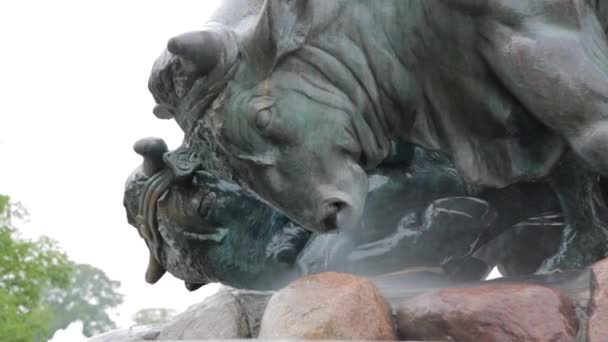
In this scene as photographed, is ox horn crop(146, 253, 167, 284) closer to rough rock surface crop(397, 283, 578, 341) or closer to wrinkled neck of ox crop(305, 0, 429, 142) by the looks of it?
wrinkled neck of ox crop(305, 0, 429, 142)

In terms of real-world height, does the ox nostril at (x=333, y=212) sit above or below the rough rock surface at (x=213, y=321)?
above

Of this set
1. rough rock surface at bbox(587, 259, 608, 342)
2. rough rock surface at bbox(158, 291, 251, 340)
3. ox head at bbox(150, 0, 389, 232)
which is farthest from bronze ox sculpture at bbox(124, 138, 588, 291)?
rough rock surface at bbox(587, 259, 608, 342)

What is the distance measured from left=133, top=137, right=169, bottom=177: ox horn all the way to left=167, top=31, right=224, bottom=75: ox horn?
54 centimetres

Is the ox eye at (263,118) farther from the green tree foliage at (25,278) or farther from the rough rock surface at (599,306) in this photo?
the green tree foliage at (25,278)

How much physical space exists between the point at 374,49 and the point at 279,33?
0.95 feet

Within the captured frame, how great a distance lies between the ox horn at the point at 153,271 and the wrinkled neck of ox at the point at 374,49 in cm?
93

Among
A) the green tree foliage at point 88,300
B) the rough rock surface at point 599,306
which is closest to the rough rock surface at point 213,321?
the rough rock surface at point 599,306

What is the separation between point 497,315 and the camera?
93.7 inches

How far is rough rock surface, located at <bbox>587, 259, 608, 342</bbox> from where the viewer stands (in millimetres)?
2352

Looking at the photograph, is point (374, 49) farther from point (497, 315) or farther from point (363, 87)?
point (497, 315)

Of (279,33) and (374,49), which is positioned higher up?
(279,33)

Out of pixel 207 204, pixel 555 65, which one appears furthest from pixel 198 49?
pixel 555 65

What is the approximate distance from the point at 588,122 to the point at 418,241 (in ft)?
2.83

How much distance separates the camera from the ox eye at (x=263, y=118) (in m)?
2.64
